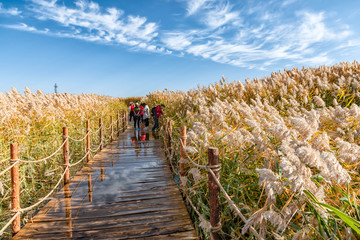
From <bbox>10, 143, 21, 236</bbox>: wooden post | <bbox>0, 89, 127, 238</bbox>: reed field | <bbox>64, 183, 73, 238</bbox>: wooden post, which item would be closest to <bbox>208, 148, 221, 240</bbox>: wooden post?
<bbox>64, 183, 73, 238</bbox>: wooden post

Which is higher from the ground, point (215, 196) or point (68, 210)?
point (215, 196)

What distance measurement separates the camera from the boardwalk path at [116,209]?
3.56 meters

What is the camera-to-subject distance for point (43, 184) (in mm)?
5766

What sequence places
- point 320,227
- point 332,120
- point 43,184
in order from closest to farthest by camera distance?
point 320,227 → point 332,120 → point 43,184

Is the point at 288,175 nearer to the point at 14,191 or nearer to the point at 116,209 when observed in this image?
the point at 116,209

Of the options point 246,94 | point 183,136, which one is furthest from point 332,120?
point 246,94

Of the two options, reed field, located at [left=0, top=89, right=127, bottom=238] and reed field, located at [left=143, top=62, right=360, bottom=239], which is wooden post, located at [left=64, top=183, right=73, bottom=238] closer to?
reed field, located at [left=0, top=89, right=127, bottom=238]

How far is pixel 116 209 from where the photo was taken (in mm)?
4316

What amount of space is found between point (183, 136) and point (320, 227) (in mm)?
3338

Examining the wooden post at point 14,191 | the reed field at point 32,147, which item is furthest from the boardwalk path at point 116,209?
the reed field at point 32,147

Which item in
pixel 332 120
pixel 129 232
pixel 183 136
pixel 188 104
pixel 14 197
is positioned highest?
pixel 188 104

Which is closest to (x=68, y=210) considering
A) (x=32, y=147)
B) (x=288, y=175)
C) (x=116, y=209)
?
(x=116, y=209)

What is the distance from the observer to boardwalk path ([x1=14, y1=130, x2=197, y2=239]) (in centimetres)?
356

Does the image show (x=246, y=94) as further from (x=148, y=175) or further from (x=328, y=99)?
(x=148, y=175)
